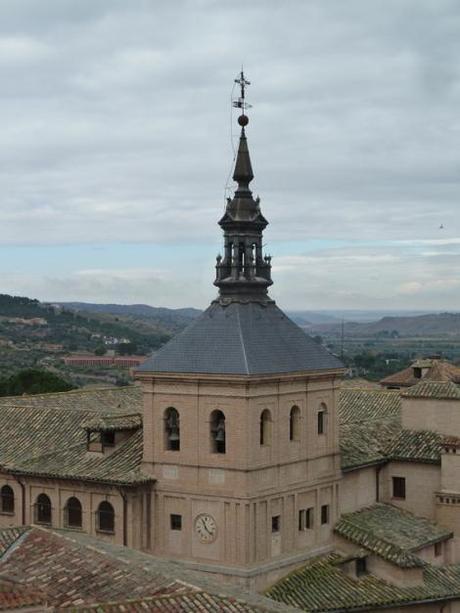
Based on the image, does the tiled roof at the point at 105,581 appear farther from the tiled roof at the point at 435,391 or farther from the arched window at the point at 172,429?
the tiled roof at the point at 435,391

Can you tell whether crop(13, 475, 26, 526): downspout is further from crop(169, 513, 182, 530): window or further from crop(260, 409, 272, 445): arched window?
crop(260, 409, 272, 445): arched window

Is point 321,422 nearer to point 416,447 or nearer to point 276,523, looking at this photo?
point 276,523

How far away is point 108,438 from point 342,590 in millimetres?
9439

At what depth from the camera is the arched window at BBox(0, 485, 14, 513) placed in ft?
132

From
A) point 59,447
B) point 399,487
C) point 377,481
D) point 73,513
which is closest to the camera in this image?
point 73,513

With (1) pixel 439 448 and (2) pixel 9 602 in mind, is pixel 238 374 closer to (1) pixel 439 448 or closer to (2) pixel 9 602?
(1) pixel 439 448

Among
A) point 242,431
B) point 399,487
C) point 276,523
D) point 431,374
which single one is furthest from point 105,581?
point 431,374

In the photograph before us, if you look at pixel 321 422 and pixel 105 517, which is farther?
pixel 321 422

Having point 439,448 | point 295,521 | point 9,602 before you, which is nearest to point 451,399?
point 439,448

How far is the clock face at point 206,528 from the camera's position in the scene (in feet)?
117

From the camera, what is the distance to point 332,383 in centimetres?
3925

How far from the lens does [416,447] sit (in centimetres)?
4341

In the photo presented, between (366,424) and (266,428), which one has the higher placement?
(266,428)

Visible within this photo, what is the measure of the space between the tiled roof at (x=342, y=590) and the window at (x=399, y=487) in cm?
489
